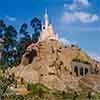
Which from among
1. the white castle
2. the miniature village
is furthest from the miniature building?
the white castle

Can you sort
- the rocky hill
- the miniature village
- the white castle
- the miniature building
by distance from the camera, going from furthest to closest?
the white castle < the miniature building < the rocky hill < the miniature village

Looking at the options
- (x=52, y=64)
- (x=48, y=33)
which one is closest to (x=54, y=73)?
(x=52, y=64)

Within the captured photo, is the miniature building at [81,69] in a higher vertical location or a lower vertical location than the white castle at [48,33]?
lower

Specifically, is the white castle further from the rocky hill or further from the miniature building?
the miniature building

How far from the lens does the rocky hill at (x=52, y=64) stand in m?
67.6

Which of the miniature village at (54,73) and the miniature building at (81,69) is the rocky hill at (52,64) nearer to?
the miniature village at (54,73)

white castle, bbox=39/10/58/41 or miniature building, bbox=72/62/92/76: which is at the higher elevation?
white castle, bbox=39/10/58/41

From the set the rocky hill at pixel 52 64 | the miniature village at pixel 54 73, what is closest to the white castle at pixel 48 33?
the miniature village at pixel 54 73

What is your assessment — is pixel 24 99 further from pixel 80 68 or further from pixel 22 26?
pixel 22 26

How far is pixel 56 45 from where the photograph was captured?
245ft

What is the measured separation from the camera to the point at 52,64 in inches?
2729

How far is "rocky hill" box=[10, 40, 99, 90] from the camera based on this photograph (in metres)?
67.6

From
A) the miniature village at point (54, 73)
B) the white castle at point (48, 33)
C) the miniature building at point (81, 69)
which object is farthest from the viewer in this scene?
the white castle at point (48, 33)

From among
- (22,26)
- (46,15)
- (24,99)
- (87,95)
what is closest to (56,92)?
(87,95)
